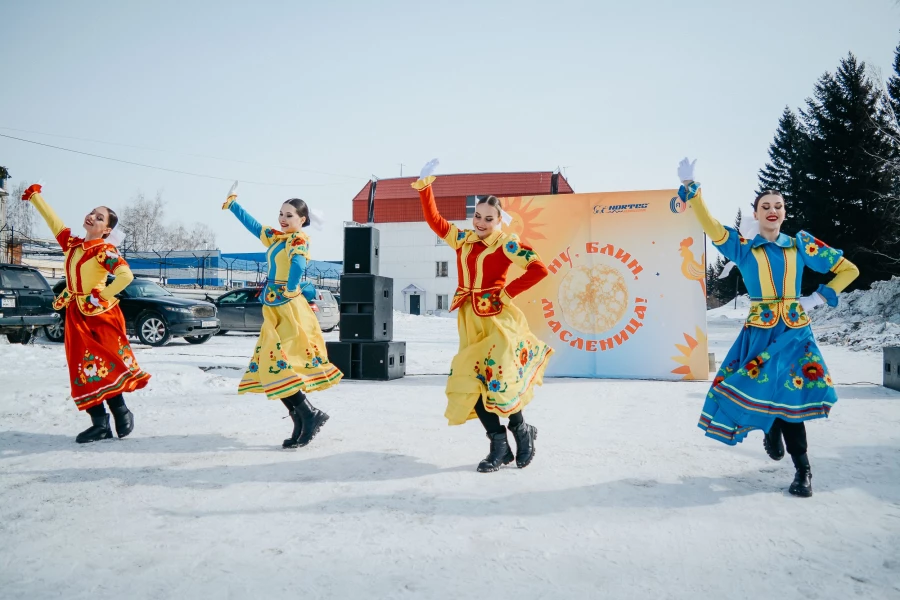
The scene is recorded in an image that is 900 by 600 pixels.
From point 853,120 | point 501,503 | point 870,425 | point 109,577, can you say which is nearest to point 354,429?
point 501,503

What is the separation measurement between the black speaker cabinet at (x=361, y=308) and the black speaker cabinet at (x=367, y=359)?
0.41 ft

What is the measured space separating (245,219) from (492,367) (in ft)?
8.36

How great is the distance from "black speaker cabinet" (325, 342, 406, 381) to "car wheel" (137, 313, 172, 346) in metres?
5.27

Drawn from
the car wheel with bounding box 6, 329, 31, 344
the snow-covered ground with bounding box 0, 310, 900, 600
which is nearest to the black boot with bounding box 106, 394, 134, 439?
the snow-covered ground with bounding box 0, 310, 900, 600

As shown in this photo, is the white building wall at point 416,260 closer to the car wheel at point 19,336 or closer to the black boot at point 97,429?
the car wheel at point 19,336

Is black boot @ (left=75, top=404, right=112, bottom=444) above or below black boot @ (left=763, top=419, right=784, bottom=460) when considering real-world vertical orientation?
below

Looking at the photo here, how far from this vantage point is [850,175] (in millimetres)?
24750

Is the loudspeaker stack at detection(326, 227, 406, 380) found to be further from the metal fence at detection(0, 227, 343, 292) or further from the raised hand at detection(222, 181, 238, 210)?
the metal fence at detection(0, 227, 343, 292)

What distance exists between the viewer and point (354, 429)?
4.96 metres

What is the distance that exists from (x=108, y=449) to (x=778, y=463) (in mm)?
4671

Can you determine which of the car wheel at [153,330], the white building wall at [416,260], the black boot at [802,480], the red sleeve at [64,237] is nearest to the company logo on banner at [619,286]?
the black boot at [802,480]

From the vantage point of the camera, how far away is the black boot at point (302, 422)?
4293 millimetres

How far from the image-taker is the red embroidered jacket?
147 inches

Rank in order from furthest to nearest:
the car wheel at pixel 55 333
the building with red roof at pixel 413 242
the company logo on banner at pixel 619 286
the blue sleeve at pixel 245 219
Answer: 1. the building with red roof at pixel 413 242
2. the car wheel at pixel 55 333
3. the company logo on banner at pixel 619 286
4. the blue sleeve at pixel 245 219
